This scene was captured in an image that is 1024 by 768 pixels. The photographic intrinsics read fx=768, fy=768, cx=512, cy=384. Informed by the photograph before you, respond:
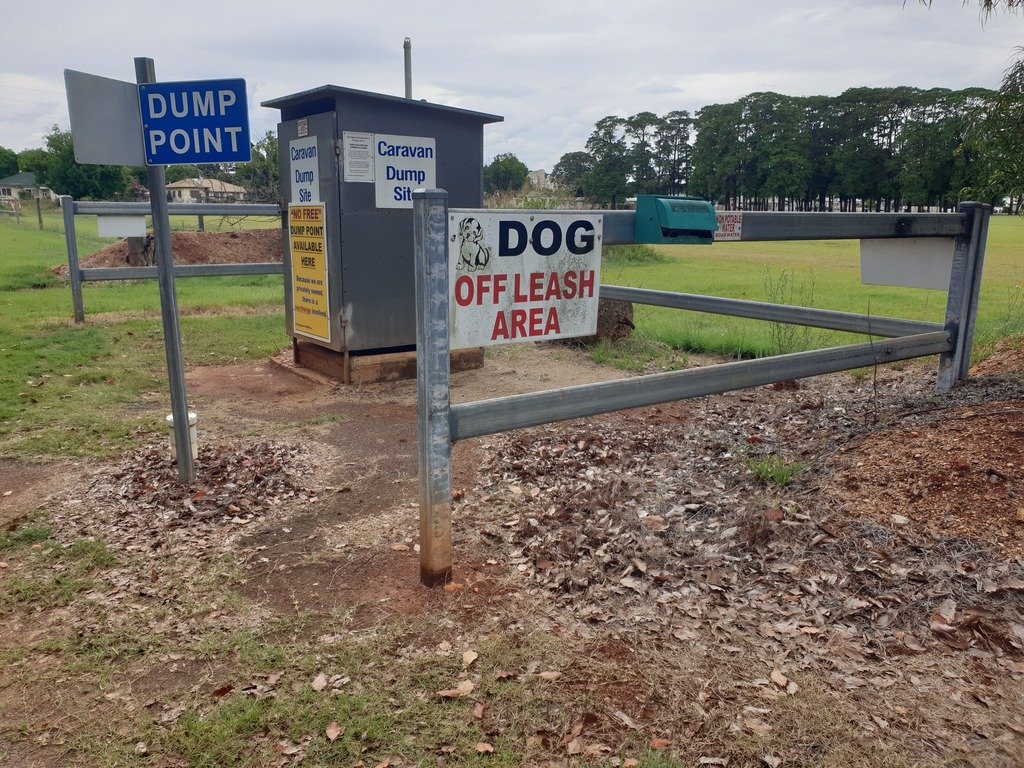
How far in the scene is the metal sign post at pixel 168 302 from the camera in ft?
14.0

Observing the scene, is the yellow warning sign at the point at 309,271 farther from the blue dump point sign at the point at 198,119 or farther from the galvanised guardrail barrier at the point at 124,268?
the blue dump point sign at the point at 198,119

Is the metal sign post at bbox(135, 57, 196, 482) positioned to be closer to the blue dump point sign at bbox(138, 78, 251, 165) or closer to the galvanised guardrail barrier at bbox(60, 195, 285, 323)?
the blue dump point sign at bbox(138, 78, 251, 165)

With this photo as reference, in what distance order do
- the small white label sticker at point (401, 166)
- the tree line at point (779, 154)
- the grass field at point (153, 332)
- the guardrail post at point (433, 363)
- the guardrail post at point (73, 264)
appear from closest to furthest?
1. the guardrail post at point (433, 363)
2. the grass field at point (153, 332)
3. the small white label sticker at point (401, 166)
4. the guardrail post at point (73, 264)
5. the tree line at point (779, 154)

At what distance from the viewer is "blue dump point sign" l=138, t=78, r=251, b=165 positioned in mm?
4086

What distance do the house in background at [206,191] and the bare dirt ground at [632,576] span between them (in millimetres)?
23175

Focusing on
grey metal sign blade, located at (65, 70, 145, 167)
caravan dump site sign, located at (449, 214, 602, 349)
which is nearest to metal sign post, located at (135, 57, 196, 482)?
grey metal sign blade, located at (65, 70, 145, 167)

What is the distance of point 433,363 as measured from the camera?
2920mm

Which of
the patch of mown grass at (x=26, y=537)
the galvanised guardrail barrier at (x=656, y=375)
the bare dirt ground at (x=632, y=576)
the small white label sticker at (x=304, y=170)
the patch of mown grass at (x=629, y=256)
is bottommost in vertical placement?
the patch of mown grass at (x=26, y=537)

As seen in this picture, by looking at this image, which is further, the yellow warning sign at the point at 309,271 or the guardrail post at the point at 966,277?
the yellow warning sign at the point at 309,271

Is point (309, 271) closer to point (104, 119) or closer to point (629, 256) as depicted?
point (104, 119)

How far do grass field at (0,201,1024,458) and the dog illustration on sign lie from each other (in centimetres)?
342

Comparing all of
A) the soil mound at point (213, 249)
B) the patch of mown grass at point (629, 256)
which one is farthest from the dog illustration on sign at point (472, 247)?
the patch of mown grass at point (629, 256)

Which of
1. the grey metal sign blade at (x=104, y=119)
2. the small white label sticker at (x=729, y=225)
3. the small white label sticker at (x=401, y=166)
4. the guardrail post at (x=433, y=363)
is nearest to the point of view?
the guardrail post at (x=433, y=363)

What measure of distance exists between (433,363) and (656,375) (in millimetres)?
1141
